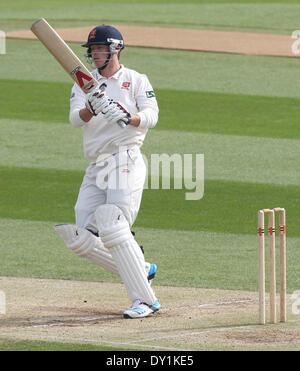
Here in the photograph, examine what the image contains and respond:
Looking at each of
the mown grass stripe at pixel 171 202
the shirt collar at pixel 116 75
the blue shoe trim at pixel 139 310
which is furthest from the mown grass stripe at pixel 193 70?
the blue shoe trim at pixel 139 310

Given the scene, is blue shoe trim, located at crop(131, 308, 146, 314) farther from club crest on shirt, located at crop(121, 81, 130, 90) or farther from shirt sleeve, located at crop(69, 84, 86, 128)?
club crest on shirt, located at crop(121, 81, 130, 90)

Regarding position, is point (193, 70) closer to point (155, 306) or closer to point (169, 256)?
point (169, 256)

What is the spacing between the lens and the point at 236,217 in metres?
10.8

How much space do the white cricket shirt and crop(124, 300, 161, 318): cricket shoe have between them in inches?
45.5

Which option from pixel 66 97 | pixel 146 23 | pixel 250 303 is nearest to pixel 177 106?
pixel 66 97

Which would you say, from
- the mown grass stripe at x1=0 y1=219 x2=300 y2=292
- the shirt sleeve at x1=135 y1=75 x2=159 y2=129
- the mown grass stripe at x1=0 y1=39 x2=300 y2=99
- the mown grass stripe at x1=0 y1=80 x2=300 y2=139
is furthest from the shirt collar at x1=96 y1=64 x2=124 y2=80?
the mown grass stripe at x1=0 y1=39 x2=300 y2=99

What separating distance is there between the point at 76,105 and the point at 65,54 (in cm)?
41

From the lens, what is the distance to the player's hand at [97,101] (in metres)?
7.34

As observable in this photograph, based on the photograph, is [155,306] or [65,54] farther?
[65,54]

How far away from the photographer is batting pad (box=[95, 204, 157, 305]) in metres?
7.37

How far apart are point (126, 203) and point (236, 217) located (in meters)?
3.42

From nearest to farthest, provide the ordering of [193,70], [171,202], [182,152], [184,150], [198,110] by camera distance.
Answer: [171,202] → [182,152] → [184,150] → [198,110] → [193,70]

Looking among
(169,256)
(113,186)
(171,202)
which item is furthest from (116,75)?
(171,202)

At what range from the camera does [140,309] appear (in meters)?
7.38
